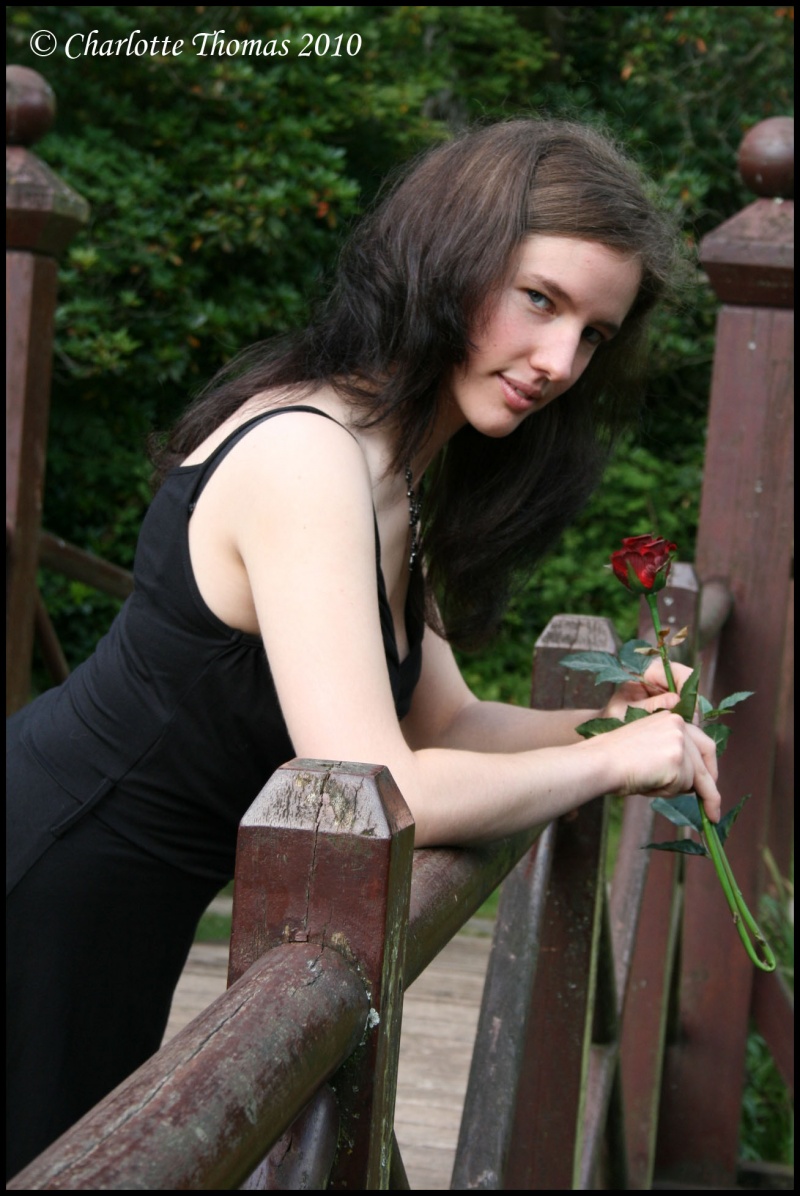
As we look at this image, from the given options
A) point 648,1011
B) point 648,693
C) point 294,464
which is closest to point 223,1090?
point 294,464

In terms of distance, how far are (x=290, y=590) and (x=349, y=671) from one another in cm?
11

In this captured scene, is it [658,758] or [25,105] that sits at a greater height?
[25,105]

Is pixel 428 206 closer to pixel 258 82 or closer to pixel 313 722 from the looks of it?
pixel 313 722

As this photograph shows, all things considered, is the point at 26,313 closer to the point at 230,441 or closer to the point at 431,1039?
the point at 230,441

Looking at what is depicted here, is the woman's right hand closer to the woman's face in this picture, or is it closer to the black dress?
the black dress

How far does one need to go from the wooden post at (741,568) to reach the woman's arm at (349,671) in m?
1.87

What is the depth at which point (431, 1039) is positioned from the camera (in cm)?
352

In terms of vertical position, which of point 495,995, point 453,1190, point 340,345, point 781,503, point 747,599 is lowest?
point 453,1190

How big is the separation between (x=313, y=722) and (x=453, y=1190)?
59 cm

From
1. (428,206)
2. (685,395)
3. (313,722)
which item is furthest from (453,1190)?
(685,395)

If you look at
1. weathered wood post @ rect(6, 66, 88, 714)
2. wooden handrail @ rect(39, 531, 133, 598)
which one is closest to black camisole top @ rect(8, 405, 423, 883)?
weathered wood post @ rect(6, 66, 88, 714)

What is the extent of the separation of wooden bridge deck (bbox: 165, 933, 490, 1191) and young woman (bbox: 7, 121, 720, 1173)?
123cm

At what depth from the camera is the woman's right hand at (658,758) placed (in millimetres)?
1438

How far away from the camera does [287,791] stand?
823 millimetres
